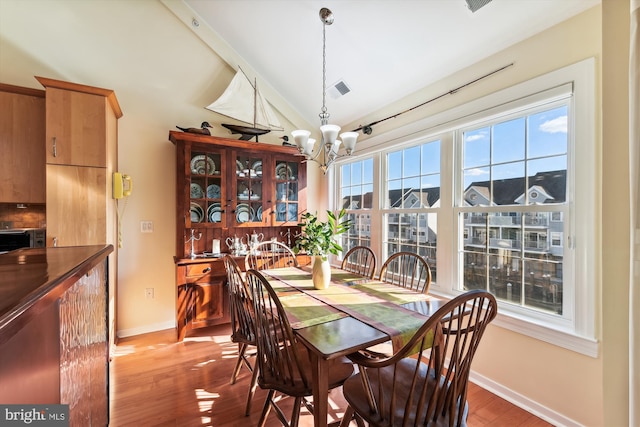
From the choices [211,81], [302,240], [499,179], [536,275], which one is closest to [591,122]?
[499,179]

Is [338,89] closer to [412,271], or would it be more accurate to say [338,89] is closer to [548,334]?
[412,271]

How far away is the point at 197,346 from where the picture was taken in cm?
271

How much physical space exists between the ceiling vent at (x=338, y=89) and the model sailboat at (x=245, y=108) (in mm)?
806

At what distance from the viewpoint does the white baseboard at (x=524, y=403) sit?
1.70 m

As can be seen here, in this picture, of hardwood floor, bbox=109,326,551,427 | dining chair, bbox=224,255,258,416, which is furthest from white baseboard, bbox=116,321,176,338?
dining chair, bbox=224,255,258,416

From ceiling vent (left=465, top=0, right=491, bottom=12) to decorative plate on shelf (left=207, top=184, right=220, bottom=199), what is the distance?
274cm

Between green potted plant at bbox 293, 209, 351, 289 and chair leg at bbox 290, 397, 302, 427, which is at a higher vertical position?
green potted plant at bbox 293, 209, 351, 289

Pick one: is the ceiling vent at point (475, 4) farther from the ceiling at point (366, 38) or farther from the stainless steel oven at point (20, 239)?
the stainless steel oven at point (20, 239)

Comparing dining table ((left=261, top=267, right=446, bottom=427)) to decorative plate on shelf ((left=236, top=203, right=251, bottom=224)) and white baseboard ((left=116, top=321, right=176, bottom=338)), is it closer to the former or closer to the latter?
decorative plate on shelf ((left=236, top=203, right=251, bottom=224))

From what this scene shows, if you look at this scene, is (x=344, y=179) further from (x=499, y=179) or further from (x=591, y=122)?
(x=591, y=122)

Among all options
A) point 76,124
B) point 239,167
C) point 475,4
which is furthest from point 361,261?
point 76,124

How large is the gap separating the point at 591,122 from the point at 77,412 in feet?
9.15

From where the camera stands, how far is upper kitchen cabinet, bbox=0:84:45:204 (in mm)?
2244

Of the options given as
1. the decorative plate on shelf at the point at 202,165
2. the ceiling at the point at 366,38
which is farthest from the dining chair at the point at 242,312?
the ceiling at the point at 366,38
